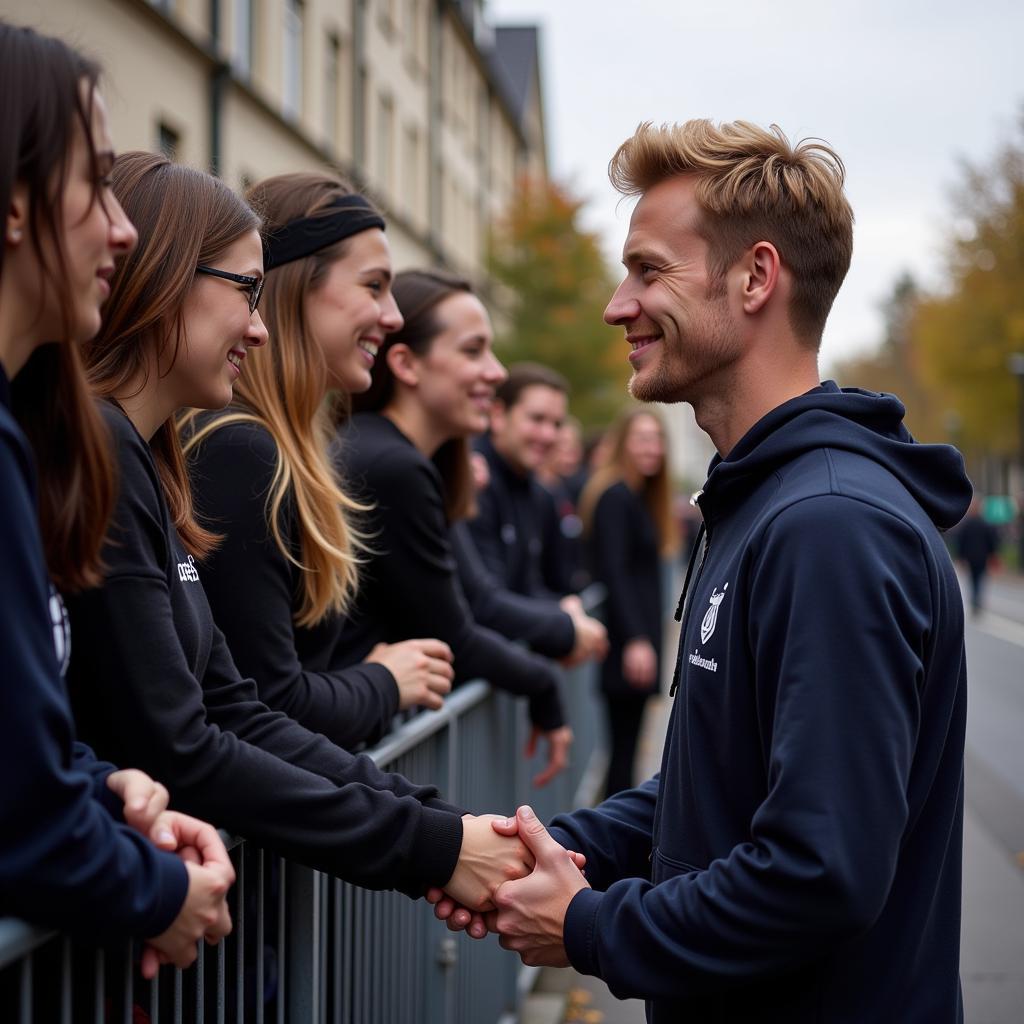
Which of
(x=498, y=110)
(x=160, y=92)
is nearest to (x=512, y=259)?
(x=498, y=110)

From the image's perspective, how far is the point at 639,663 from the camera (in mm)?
7781

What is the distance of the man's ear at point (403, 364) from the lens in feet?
13.6

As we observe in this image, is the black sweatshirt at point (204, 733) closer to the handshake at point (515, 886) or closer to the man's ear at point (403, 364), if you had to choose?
the handshake at point (515, 886)

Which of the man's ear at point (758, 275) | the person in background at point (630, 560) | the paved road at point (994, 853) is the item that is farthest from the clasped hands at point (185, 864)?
the person in background at point (630, 560)

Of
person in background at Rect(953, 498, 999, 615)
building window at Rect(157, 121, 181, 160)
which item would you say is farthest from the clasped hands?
person in background at Rect(953, 498, 999, 615)

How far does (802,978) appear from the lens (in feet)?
6.84

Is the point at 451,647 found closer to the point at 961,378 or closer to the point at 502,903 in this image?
the point at 502,903

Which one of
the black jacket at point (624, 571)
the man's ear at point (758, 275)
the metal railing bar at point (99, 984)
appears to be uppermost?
the man's ear at point (758, 275)

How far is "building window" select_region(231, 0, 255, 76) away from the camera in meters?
17.9

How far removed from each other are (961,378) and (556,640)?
1493 inches

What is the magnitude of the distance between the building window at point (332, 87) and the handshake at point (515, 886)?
21.9 m

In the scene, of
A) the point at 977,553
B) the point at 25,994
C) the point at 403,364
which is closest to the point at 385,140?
the point at 977,553

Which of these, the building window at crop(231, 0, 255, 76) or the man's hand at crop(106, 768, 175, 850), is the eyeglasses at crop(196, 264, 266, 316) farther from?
the building window at crop(231, 0, 255, 76)

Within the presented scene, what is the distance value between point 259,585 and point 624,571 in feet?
17.8
